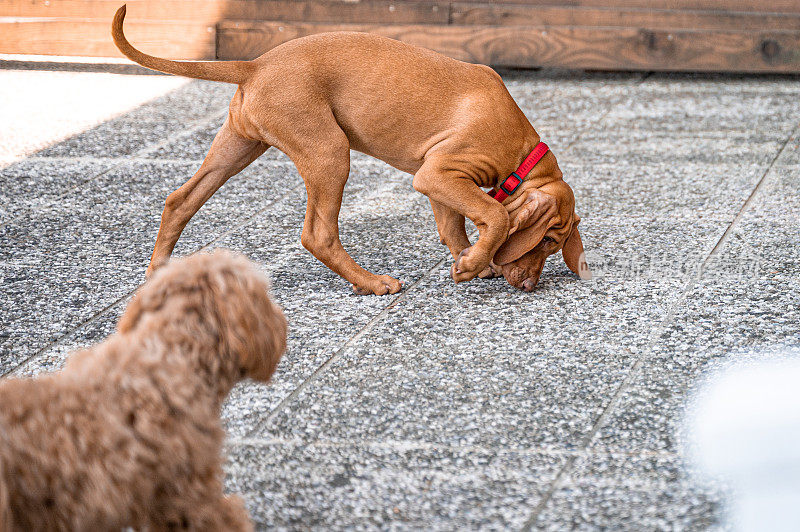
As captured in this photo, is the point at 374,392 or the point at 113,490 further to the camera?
the point at 374,392

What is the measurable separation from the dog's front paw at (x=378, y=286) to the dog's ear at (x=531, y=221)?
576 millimetres

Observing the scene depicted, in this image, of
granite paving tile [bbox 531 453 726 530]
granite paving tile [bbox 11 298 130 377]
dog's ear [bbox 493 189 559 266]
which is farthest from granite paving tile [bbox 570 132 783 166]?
granite paving tile [bbox 531 453 726 530]

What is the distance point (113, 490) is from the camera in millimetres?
2021

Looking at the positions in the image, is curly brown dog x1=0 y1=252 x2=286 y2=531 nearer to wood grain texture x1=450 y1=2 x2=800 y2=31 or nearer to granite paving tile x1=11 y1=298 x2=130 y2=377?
granite paving tile x1=11 y1=298 x2=130 y2=377

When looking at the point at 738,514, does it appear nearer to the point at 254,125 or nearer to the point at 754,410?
the point at 754,410

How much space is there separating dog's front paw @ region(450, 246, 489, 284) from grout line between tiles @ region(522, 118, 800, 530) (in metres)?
0.85

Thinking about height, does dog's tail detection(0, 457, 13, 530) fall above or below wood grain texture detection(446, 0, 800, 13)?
above

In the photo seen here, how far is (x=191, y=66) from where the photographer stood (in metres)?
4.16

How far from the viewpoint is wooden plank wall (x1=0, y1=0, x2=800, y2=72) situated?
941 centimetres

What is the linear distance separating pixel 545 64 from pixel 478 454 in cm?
721

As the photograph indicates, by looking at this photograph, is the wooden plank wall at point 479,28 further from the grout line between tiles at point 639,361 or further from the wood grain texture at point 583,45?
the grout line between tiles at point 639,361

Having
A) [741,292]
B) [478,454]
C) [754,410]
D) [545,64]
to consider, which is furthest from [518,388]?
[545,64]

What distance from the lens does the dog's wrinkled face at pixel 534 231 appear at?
4309 mm

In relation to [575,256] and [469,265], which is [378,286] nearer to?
[469,265]
